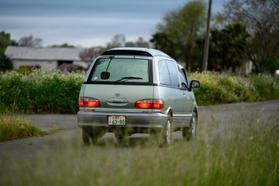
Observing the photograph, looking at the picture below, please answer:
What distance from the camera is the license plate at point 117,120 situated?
49.3 feet

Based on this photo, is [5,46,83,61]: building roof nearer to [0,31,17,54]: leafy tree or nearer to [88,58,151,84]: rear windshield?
[0,31,17,54]: leafy tree

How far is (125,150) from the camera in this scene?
7445mm

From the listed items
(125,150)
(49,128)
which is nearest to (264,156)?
(125,150)

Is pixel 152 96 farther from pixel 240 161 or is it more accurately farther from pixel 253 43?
pixel 253 43

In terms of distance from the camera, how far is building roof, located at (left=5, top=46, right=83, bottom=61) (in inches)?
4889

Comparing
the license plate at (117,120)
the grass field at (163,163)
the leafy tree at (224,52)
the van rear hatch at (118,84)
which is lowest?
the license plate at (117,120)

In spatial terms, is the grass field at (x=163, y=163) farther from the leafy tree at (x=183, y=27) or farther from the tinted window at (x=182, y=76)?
the leafy tree at (x=183, y=27)

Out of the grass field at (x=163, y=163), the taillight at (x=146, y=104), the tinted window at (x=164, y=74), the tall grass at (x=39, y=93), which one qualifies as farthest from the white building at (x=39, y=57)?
the grass field at (x=163, y=163)

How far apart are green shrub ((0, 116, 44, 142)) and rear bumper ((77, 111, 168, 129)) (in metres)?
2.59

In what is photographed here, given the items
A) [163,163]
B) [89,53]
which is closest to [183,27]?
[89,53]

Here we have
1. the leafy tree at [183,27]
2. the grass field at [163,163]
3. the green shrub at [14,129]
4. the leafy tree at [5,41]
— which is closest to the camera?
the grass field at [163,163]

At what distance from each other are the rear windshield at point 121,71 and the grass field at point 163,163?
202 inches

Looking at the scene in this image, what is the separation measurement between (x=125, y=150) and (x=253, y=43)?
207 ft

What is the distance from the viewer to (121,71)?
1547 cm
